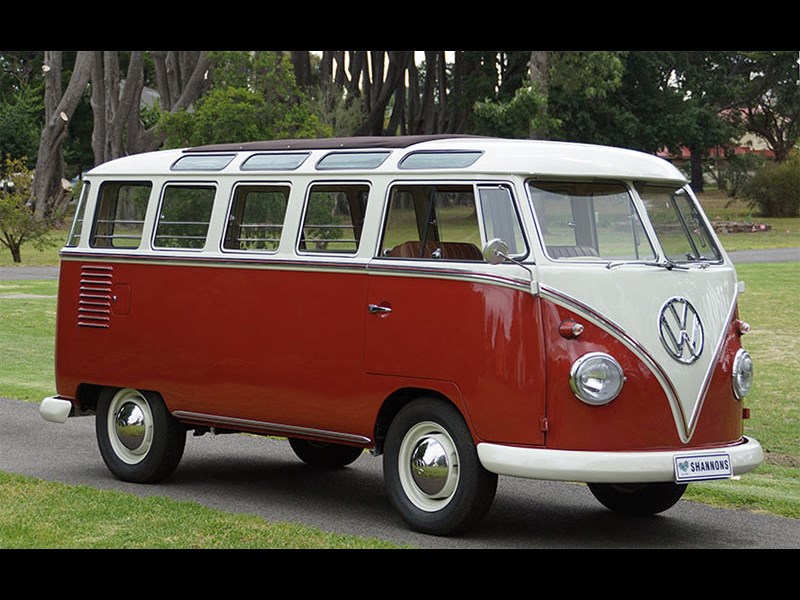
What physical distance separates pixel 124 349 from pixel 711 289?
444 cm

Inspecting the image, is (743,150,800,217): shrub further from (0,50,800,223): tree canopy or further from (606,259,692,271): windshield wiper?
(606,259,692,271): windshield wiper

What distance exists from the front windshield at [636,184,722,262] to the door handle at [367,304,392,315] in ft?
5.68

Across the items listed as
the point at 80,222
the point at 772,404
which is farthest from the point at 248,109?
the point at 80,222

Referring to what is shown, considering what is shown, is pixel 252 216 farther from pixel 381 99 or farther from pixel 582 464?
pixel 381 99

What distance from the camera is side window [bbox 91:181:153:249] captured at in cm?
1117

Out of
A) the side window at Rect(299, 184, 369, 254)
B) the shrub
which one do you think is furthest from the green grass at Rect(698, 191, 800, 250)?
the side window at Rect(299, 184, 369, 254)

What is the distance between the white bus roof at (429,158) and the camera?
8.75 meters

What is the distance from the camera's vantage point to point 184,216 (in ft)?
35.6

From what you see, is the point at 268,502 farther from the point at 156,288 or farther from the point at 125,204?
the point at 125,204

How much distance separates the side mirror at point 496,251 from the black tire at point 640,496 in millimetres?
2110

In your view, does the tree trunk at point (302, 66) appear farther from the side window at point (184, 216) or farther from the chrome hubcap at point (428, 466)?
the chrome hubcap at point (428, 466)

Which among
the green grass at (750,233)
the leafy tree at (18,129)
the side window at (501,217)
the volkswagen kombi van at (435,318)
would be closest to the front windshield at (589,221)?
the volkswagen kombi van at (435,318)
